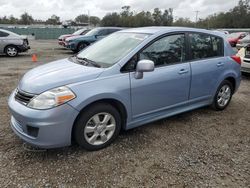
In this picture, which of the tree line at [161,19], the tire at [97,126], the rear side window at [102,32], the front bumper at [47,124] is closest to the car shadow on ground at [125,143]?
the tire at [97,126]

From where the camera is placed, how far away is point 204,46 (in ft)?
14.0

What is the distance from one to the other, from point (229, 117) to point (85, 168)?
116 inches

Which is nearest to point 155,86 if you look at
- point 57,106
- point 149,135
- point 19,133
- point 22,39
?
point 149,135

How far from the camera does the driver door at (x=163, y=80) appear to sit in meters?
3.37

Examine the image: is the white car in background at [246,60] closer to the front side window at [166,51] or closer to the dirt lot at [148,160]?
the dirt lot at [148,160]

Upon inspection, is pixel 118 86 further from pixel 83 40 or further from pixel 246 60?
pixel 83 40

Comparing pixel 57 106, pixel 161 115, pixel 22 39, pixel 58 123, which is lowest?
pixel 161 115

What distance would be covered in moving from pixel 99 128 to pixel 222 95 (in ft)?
9.01

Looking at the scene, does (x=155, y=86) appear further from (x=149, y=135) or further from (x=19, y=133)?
(x=19, y=133)

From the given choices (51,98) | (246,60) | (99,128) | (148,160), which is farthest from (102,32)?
(148,160)

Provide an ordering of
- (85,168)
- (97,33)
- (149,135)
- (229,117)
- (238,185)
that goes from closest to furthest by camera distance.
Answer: (238,185) → (85,168) → (149,135) → (229,117) → (97,33)

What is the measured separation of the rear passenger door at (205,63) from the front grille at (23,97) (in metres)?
2.52

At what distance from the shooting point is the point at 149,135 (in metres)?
3.67

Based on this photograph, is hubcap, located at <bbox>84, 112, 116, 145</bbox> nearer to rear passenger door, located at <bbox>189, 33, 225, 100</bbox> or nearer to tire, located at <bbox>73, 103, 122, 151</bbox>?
tire, located at <bbox>73, 103, 122, 151</bbox>
